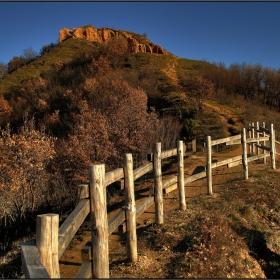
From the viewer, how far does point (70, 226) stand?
10.1 ft

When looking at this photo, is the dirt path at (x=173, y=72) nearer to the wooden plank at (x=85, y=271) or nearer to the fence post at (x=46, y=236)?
the wooden plank at (x=85, y=271)

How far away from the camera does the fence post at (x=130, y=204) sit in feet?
16.3

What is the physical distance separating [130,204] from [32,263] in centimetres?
288

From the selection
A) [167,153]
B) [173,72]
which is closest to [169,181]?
[167,153]

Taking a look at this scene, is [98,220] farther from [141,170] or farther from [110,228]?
[141,170]

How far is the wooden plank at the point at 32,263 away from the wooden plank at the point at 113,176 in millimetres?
1758

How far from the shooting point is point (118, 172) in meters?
4.73

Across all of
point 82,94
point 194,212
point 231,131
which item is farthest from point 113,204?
point 82,94

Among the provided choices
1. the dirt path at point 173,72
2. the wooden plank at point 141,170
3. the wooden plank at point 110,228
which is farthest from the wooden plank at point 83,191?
the dirt path at point 173,72

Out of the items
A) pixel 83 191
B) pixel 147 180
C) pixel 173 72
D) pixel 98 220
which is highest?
pixel 173 72

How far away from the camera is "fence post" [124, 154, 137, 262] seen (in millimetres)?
4965

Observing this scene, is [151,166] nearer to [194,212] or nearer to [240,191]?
[194,212]

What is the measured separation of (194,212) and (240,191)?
266 cm

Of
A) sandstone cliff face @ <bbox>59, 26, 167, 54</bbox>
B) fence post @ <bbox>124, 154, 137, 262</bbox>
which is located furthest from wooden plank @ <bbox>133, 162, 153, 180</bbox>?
sandstone cliff face @ <bbox>59, 26, 167, 54</bbox>
